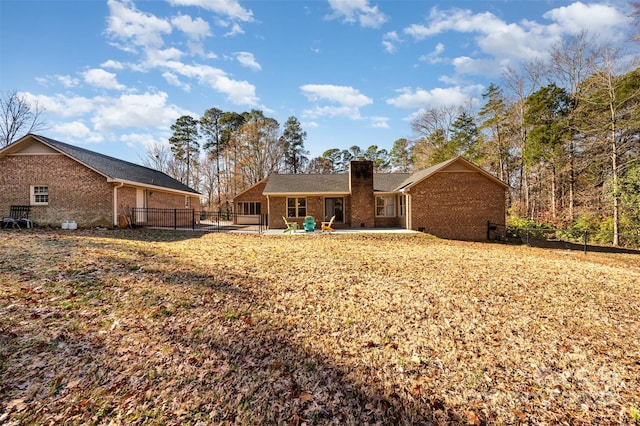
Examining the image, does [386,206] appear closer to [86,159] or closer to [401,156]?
[86,159]

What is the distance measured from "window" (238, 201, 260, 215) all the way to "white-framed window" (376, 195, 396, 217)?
10843 mm

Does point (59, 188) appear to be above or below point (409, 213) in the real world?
above

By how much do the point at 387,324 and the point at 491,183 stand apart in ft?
53.3

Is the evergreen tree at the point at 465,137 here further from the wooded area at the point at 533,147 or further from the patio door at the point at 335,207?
the patio door at the point at 335,207

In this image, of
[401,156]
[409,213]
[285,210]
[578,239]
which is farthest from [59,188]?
[401,156]

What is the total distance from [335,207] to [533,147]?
1743 centimetres

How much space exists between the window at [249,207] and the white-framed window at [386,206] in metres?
10.8

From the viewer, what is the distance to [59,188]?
48.5ft

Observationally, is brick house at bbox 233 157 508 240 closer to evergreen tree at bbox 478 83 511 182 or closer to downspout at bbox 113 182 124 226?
downspout at bbox 113 182 124 226

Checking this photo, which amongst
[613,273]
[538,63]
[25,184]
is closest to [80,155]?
[25,184]

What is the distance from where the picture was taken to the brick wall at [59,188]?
14680 mm

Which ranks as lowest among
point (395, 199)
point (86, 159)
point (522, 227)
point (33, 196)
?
point (522, 227)

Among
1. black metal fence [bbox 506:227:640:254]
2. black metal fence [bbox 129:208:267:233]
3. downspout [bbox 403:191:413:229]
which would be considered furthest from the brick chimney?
black metal fence [bbox 506:227:640:254]

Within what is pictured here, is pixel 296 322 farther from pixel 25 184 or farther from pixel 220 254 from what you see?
pixel 25 184
